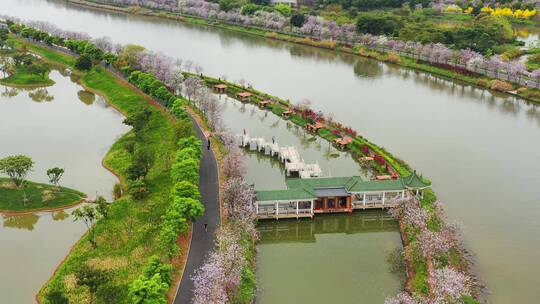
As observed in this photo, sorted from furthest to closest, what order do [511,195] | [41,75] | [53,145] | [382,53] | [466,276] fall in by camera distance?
[382,53], [41,75], [53,145], [511,195], [466,276]

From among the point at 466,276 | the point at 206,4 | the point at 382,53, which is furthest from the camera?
the point at 206,4

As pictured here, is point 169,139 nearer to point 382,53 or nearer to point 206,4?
point 382,53

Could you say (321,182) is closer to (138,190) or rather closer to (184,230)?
(184,230)

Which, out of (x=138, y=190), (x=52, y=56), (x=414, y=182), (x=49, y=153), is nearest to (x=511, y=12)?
(x=414, y=182)

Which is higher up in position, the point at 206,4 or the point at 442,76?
the point at 206,4

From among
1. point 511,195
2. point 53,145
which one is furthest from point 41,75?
point 511,195

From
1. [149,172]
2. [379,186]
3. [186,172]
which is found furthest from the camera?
[149,172]

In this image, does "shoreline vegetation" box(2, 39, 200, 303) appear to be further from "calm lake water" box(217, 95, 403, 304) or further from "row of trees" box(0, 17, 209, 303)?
"calm lake water" box(217, 95, 403, 304)

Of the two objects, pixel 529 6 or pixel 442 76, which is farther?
pixel 529 6
